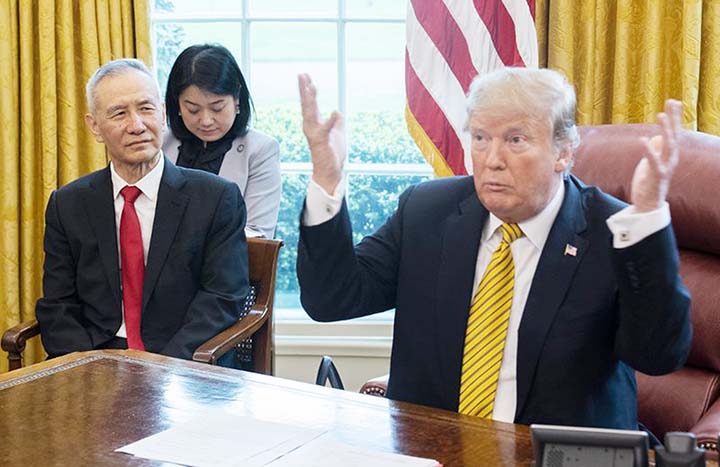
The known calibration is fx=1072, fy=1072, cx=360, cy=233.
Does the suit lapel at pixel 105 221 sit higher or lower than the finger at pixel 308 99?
lower

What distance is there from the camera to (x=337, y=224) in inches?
82.8

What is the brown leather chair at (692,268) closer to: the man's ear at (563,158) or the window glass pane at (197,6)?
the man's ear at (563,158)

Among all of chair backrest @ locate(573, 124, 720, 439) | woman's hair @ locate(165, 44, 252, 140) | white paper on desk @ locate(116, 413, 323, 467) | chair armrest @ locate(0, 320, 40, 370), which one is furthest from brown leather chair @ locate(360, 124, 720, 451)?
woman's hair @ locate(165, 44, 252, 140)

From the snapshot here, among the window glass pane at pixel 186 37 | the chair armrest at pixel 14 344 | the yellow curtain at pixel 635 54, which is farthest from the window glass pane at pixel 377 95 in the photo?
the chair armrest at pixel 14 344

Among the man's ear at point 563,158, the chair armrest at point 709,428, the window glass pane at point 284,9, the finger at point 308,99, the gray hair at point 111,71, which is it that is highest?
the window glass pane at point 284,9

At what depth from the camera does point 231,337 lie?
2766 millimetres

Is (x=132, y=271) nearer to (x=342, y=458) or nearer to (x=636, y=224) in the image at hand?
(x=342, y=458)

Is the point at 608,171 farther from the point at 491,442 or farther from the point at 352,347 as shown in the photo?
the point at 352,347

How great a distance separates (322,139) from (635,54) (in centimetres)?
184

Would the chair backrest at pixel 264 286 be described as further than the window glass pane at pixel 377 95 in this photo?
No

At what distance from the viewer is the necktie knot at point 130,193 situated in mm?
2994

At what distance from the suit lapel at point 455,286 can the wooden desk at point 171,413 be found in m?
0.23

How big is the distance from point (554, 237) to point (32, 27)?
2494 millimetres

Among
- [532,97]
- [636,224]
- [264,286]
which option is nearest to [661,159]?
[636,224]
